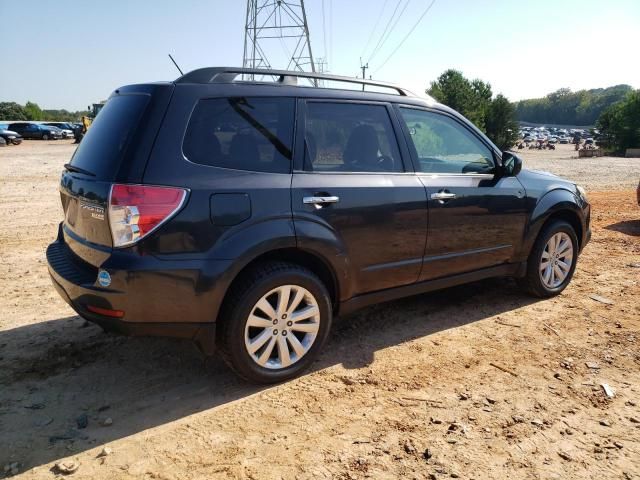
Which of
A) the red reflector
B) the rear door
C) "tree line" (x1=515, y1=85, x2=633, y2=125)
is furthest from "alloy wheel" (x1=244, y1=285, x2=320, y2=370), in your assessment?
"tree line" (x1=515, y1=85, x2=633, y2=125)

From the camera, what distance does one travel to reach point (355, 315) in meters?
4.53

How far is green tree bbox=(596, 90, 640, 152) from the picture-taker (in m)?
46.8

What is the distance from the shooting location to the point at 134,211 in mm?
2729

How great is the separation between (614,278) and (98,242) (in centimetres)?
532

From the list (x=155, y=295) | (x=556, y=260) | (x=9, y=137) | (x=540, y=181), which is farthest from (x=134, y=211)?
(x=9, y=137)

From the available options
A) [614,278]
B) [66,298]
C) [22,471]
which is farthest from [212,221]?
[614,278]

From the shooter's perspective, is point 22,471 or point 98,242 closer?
point 22,471

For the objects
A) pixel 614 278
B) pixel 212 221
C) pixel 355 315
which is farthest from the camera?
pixel 614 278

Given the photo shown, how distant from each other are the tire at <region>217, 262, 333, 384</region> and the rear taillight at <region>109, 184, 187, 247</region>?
65 centimetres

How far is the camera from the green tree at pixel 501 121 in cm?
4372

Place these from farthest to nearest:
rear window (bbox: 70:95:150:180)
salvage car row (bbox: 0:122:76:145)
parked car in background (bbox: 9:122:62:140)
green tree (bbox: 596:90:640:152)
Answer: parked car in background (bbox: 9:122:62:140) → salvage car row (bbox: 0:122:76:145) → green tree (bbox: 596:90:640:152) → rear window (bbox: 70:95:150:180)

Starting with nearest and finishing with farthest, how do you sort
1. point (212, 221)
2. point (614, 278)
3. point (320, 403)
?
point (212, 221), point (320, 403), point (614, 278)

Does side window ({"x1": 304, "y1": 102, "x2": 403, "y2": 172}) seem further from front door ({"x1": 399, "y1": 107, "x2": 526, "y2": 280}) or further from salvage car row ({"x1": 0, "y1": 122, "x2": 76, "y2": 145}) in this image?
salvage car row ({"x1": 0, "y1": 122, "x2": 76, "y2": 145})

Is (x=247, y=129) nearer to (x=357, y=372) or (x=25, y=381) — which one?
(x=357, y=372)
